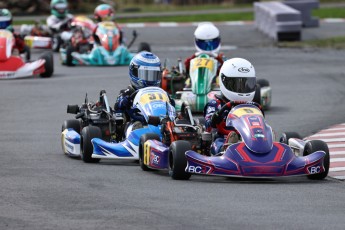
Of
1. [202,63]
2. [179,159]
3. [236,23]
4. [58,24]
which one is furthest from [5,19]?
[179,159]

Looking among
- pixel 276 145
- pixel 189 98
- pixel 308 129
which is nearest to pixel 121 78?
pixel 189 98

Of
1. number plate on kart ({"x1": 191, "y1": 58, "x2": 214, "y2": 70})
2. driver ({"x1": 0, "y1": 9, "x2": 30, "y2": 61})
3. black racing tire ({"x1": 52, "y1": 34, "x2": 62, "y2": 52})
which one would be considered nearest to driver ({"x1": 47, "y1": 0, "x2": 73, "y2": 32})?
black racing tire ({"x1": 52, "y1": 34, "x2": 62, "y2": 52})

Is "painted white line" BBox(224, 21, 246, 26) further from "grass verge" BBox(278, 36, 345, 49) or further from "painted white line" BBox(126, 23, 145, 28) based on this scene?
"grass verge" BBox(278, 36, 345, 49)

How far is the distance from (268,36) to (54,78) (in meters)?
9.36

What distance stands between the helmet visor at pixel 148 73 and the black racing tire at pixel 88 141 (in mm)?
887

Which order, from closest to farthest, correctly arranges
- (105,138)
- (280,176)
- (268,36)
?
(280,176), (105,138), (268,36)

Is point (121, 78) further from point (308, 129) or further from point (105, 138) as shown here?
point (105, 138)

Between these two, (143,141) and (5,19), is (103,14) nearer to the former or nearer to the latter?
(5,19)

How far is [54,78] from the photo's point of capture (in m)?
21.7

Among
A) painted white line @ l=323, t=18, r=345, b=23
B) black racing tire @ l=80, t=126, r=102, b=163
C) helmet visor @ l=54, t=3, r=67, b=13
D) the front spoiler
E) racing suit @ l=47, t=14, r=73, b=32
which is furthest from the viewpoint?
painted white line @ l=323, t=18, r=345, b=23

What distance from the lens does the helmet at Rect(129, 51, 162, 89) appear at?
41.3 feet

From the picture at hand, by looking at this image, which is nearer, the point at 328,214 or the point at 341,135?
the point at 328,214

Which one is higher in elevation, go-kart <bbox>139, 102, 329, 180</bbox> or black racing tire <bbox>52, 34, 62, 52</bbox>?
go-kart <bbox>139, 102, 329, 180</bbox>

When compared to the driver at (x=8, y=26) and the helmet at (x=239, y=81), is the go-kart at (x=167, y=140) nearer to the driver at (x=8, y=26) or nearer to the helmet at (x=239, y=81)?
the helmet at (x=239, y=81)
